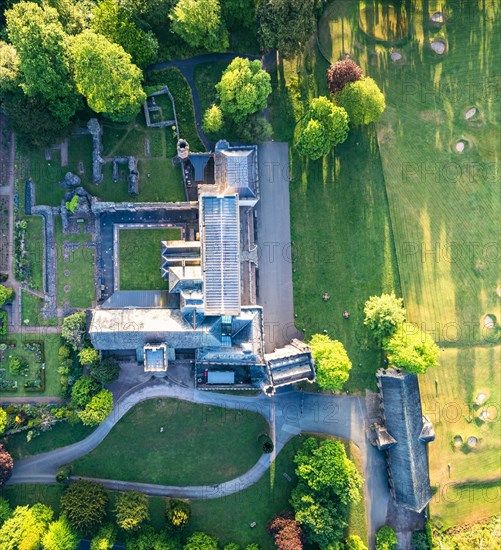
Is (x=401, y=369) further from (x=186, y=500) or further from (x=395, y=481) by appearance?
(x=186, y=500)

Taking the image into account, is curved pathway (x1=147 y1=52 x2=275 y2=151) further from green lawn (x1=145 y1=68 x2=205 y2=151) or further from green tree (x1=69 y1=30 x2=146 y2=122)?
green tree (x1=69 y1=30 x2=146 y2=122)

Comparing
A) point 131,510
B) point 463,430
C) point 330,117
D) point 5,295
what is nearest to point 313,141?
point 330,117

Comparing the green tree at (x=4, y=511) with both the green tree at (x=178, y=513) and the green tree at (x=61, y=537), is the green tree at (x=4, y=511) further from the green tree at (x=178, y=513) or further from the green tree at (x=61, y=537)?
the green tree at (x=178, y=513)

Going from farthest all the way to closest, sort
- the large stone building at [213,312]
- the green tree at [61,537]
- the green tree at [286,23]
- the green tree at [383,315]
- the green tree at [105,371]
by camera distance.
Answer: the green tree at [383,315], the green tree at [105,371], the green tree at [61,537], the large stone building at [213,312], the green tree at [286,23]

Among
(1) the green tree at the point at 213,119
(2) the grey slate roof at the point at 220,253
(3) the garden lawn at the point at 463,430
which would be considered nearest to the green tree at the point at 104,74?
(1) the green tree at the point at 213,119

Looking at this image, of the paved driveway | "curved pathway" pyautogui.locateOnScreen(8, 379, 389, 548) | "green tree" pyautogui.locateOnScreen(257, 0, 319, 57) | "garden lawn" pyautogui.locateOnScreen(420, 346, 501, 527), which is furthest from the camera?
"garden lawn" pyautogui.locateOnScreen(420, 346, 501, 527)

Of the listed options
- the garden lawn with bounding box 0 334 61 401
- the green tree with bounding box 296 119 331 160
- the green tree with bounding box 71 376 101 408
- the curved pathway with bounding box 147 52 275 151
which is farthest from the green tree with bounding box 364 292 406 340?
the garden lawn with bounding box 0 334 61 401
